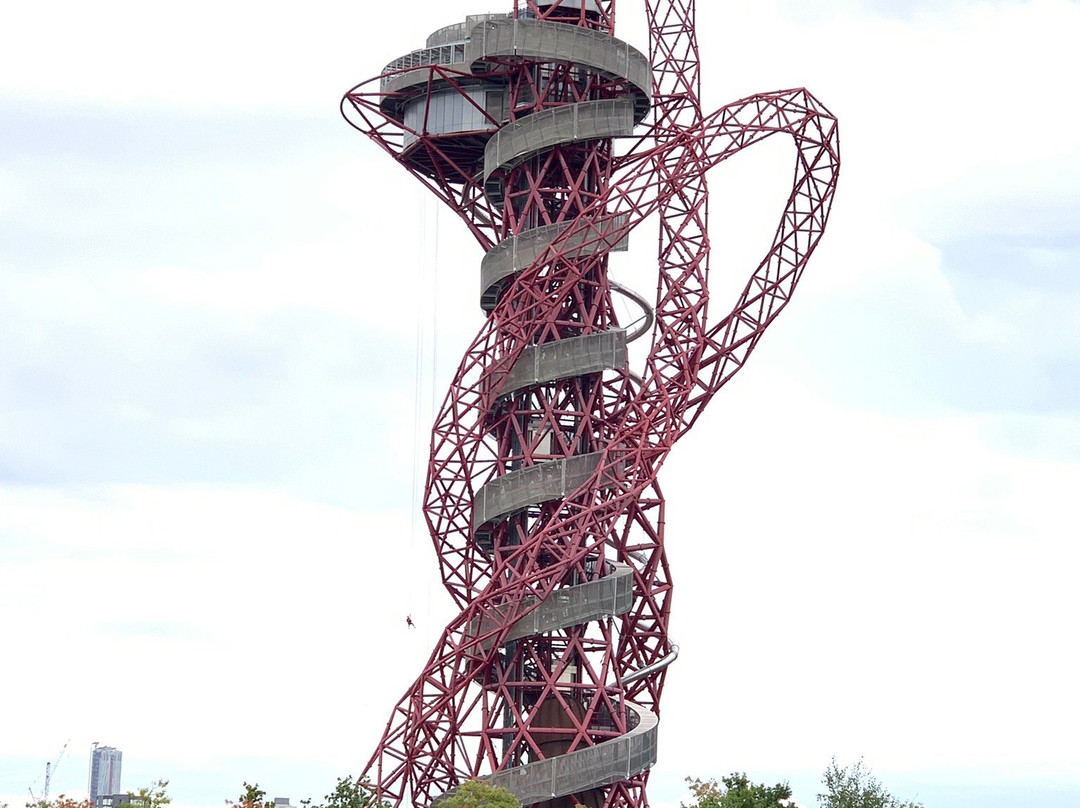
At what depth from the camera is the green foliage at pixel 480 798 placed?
6116 centimetres

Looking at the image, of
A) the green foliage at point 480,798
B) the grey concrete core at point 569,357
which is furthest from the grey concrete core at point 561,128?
the green foliage at point 480,798

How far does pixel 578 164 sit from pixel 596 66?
383cm

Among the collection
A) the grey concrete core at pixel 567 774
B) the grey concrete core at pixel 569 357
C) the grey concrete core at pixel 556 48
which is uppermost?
the grey concrete core at pixel 556 48

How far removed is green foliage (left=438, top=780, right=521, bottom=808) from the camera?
201ft

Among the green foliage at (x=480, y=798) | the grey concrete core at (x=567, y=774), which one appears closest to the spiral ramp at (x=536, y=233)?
the grey concrete core at (x=567, y=774)

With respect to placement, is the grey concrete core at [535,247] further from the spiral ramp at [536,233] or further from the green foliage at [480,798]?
the green foliage at [480,798]

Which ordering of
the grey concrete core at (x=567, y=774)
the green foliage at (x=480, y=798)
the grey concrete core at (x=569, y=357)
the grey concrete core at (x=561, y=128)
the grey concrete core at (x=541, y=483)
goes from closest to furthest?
the green foliage at (x=480, y=798) → the grey concrete core at (x=567, y=774) → the grey concrete core at (x=541, y=483) → the grey concrete core at (x=569, y=357) → the grey concrete core at (x=561, y=128)

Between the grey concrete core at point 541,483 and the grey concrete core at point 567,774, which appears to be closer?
the grey concrete core at point 567,774

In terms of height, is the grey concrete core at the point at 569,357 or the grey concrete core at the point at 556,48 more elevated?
the grey concrete core at the point at 556,48

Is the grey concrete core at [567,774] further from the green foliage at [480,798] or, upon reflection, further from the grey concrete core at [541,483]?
the grey concrete core at [541,483]

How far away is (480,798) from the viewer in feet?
203

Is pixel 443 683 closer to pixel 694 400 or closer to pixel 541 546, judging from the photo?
pixel 541 546

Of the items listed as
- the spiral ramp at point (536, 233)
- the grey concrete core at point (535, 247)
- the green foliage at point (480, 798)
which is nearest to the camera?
the green foliage at point (480, 798)

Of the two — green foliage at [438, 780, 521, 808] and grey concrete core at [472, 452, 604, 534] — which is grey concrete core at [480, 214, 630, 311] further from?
green foliage at [438, 780, 521, 808]
